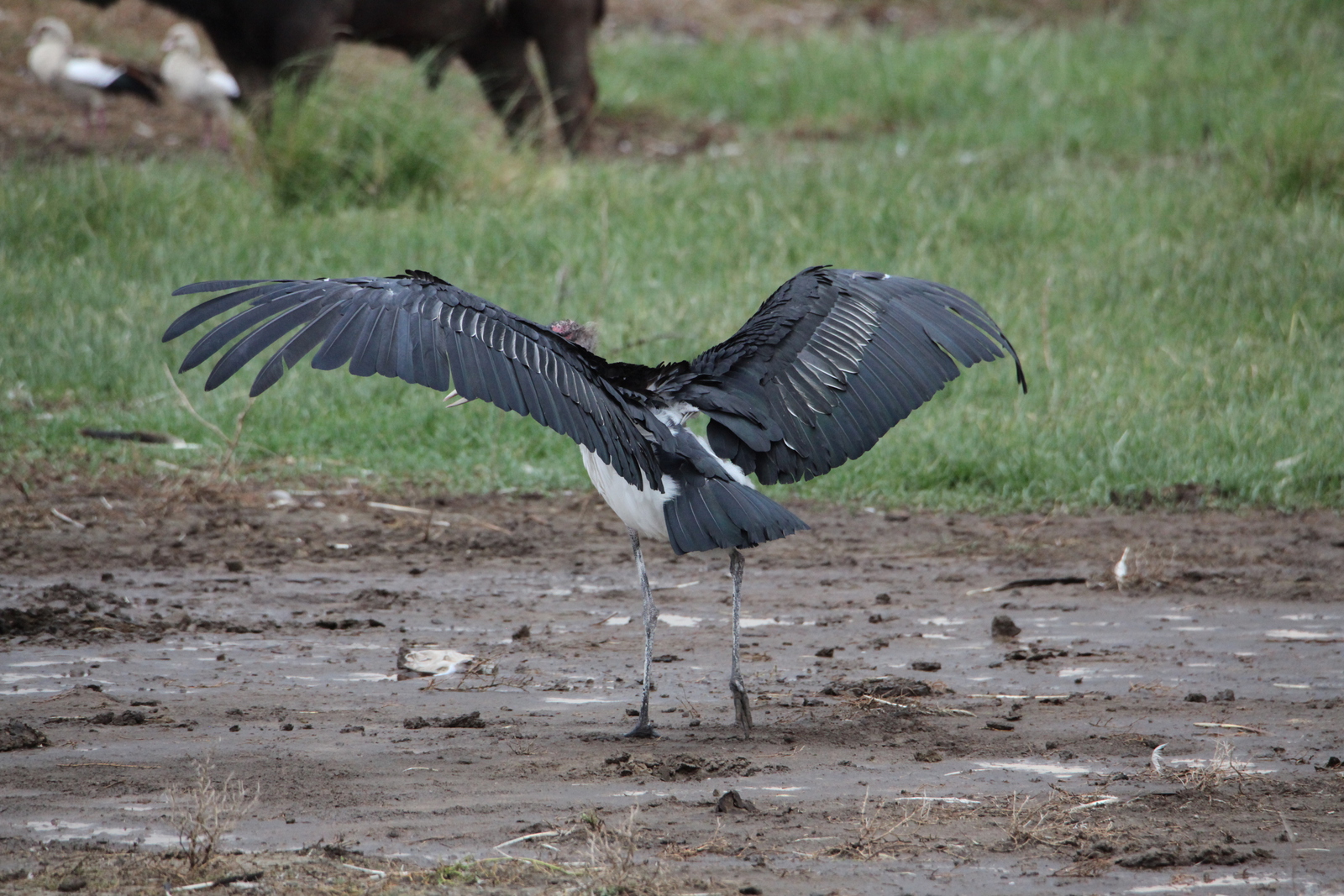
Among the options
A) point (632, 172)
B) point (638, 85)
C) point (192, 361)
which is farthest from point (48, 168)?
point (192, 361)

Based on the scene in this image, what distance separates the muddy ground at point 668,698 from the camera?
124 inches

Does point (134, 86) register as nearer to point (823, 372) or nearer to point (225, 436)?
point (225, 436)

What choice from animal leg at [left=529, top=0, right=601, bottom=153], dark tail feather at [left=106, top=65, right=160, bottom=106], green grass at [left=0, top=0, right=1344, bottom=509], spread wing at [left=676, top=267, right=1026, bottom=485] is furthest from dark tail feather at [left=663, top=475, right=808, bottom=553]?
dark tail feather at [left=106, top=65, right=160, bottom=106]

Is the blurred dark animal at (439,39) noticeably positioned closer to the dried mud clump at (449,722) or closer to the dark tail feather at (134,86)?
the dark tail feather at (134,86)

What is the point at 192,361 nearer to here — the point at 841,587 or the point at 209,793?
the point at 209,793

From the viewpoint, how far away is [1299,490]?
6.71 meters

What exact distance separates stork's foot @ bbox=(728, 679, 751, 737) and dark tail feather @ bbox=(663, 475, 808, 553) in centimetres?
43

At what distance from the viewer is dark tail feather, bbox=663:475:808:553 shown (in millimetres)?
3787

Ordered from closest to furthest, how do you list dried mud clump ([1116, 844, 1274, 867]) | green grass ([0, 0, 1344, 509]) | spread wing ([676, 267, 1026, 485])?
1. dried mud clump ([1116, 844, 1274, 867])
2. spread wing ([676, 267, 1026, 485])
3. green grass ([0, 0, 1344, 509])

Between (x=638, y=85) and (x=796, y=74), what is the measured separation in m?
1.60

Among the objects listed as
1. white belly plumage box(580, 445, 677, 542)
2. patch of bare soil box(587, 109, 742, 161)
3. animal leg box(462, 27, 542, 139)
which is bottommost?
white belly plumage box(580, 445, 677, 542)

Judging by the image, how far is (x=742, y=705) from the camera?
4.02 metres

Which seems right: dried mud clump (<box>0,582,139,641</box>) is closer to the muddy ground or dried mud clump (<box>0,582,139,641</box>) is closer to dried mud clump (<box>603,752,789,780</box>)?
the muddy ground

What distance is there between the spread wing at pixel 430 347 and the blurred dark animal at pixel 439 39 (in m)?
6.89
